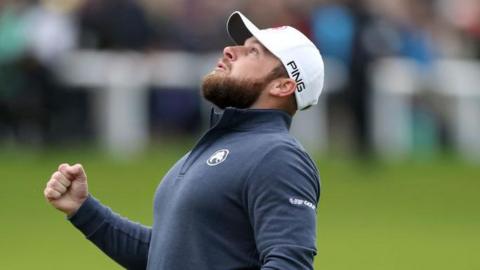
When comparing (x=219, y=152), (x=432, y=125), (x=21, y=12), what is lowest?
(x=432, y=125)

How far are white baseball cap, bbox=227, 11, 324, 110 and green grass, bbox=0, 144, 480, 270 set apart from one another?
26.5 ft

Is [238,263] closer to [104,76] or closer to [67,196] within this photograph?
[67,196]

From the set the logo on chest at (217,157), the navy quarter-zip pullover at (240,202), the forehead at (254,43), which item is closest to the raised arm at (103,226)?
the navy quarter-zip pullover at (240,202)

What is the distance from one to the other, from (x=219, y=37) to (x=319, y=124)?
2106 millimetres

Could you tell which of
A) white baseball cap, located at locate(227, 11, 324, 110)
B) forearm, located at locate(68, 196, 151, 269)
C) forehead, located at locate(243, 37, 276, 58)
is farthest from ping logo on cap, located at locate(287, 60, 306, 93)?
forearm, located at locate(68, 196, 151, 269)

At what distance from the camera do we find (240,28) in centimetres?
757

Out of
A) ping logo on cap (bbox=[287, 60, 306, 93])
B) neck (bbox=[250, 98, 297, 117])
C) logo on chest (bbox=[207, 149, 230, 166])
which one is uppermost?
ping logo on cap (bbox=[287, 60, 306, 93])

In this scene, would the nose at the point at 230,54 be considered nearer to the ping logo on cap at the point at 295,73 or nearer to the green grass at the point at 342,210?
the ping logo on cap at the point at 295,73

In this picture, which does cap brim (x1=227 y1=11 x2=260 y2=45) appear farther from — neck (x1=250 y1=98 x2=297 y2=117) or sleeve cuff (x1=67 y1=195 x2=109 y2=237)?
sleeve cuff (x1=67 y1=195 x2=109 y2=237)

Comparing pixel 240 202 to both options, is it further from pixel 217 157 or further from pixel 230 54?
pixel 230 54

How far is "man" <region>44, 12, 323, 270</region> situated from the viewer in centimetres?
676

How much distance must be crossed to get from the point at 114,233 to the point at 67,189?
321 mm

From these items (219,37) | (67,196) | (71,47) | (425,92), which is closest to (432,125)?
(425,92)

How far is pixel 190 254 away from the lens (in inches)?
275
